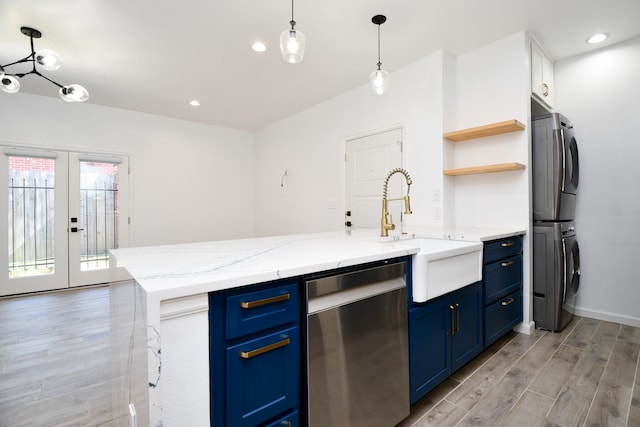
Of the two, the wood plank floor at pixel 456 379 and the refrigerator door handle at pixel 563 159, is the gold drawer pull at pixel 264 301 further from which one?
the refrigerator door handle at pixel 563 159

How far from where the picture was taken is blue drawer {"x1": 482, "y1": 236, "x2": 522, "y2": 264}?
220cm

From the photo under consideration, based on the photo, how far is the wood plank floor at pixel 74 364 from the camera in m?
1.06

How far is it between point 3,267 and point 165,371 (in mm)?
5055

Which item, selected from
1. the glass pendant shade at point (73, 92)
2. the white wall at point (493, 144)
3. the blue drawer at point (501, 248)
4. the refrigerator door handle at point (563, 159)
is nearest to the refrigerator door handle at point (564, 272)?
the white wall at point (493, 144)

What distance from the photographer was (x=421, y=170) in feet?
10.6

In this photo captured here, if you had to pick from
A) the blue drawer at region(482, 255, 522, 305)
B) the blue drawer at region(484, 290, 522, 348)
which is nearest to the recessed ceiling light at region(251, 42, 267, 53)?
the blue drawer at region(482, 255, 522, 305)

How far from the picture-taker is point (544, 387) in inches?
72.5

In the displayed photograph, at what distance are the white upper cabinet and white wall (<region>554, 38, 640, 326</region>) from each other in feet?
0.68

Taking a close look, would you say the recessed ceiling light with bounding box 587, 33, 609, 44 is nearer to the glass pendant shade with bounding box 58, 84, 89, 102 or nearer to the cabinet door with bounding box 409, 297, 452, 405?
the cabinet door with bounding box 409, 297, 452, 405

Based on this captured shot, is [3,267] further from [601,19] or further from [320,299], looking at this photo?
[601,19]

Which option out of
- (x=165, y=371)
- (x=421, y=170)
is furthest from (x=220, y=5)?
A: (x=165, y=371)

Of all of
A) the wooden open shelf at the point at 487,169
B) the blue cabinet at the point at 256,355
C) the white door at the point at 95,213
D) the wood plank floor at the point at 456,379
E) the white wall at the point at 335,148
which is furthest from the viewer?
the white door at the point at 95,213

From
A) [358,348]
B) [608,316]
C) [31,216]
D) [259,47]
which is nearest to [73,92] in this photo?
[259,47]

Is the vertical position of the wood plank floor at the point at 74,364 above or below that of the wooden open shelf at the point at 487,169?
below
